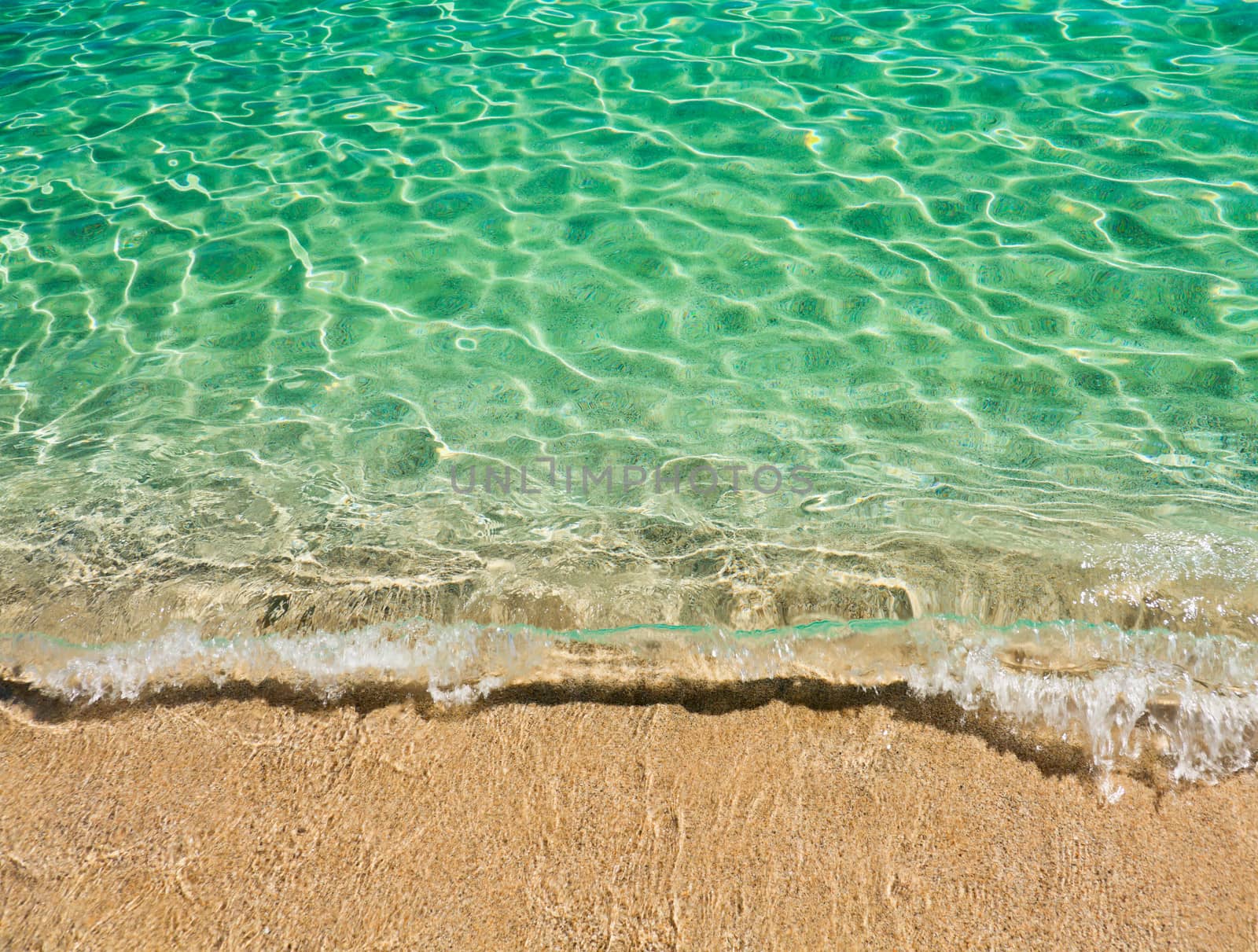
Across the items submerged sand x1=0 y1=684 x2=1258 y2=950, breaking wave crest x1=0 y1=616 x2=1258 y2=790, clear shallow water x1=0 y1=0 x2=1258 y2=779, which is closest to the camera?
submerged sand x1=0 y1=684 x2=1258 y2=950

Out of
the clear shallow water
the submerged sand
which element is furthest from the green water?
the submerged sand

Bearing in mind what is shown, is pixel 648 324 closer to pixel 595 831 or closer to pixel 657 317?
pixel 657 317

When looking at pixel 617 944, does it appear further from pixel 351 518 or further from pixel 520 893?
pixel 351 518

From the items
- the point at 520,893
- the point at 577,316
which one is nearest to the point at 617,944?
the point at 520,893

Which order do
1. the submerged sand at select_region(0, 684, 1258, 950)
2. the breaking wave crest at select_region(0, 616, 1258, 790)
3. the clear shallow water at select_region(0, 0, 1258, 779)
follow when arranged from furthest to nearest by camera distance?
the clear shallow water at select_region(0, 0, 1258, 779) < the breaking wave crest at select_region(0, 616, 1258, 790) < the submerged sand at select_region(0, 684, 1258, 950)

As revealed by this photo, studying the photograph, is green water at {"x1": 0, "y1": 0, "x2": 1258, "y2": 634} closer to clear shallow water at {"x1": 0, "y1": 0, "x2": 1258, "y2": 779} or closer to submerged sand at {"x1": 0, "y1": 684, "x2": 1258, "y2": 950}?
clear shallow water at {"x1": 0, "y1": 0, "x2": 1258, "y2": 779}

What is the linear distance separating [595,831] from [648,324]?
243 cm

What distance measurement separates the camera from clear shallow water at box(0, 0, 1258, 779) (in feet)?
9.05

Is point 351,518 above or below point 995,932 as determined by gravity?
below

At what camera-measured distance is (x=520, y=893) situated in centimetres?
193

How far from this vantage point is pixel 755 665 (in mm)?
2420

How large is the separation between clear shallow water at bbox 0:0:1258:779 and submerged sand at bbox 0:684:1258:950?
14.6 inches

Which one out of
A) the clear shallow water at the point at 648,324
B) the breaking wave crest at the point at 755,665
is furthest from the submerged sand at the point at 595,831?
the clear shallow water at the point at 648,324

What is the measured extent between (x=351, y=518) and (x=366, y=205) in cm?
250
